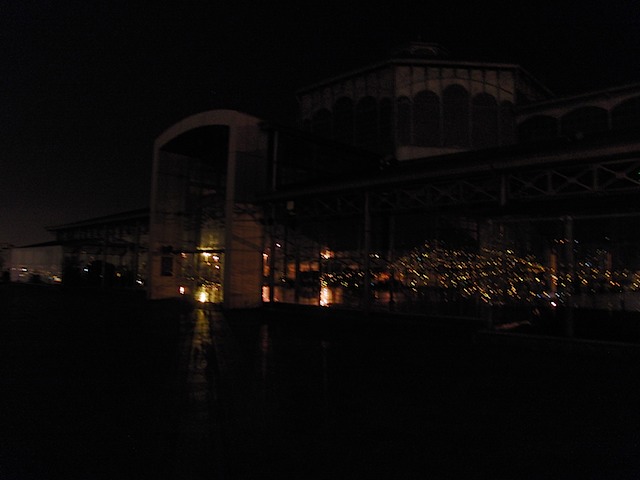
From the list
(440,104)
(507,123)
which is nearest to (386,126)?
(440,104)

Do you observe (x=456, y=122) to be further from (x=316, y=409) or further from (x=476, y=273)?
(x=316, y=409)

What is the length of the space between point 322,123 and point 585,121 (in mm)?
13272

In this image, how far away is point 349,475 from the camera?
4133 millimetres

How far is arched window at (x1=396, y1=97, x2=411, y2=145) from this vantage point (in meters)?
24.4

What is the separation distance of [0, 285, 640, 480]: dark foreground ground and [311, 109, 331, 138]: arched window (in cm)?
1805

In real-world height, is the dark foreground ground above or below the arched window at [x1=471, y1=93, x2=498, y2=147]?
below

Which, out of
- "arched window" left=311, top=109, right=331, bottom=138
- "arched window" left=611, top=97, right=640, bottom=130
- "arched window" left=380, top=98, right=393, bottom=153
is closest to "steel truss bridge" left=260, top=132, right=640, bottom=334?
"arched window" left=380, top=98, right=393, bottom=153

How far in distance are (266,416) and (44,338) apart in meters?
8.55

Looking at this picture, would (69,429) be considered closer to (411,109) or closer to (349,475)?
(349,475)

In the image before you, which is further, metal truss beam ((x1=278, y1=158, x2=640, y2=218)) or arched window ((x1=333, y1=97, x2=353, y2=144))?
arched window ((x1=333, y1=97, x2=353, y2=144))

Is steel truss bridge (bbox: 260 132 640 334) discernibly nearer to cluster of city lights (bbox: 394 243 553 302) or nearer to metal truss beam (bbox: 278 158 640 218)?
metal truss beam (bbox: 278 158 640 218)

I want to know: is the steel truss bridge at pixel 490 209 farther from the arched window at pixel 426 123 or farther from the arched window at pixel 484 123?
the arched window at pixel 484 123

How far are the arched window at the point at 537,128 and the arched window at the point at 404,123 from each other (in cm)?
552

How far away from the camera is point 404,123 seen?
24.5m
